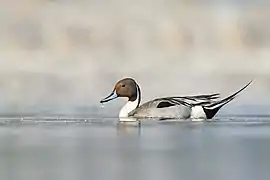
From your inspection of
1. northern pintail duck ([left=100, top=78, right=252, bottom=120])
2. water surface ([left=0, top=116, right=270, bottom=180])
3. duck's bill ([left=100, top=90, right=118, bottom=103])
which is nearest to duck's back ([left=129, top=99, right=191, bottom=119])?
northern pintail duck ([left=100, top=78, right=252, bottom=120])

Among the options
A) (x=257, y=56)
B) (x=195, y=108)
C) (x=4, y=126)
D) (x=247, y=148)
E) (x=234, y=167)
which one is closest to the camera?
(x=234, y=167)

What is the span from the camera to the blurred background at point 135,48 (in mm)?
3287

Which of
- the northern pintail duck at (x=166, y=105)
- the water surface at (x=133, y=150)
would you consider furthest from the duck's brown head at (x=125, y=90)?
the water surface at (x=133, y=150)

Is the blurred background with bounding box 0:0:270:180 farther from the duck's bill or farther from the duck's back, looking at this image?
the duck's back

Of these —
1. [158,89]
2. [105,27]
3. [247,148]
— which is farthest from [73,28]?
[247,148]

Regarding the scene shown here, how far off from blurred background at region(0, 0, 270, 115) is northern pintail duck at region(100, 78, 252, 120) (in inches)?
4.0

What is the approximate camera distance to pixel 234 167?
152cm

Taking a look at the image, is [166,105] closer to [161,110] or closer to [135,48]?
[161,110]

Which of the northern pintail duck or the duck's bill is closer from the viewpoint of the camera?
the northern pintail duck

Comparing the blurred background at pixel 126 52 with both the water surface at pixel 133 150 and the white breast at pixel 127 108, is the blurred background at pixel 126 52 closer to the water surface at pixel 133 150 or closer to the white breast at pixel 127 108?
the white breast at pixel 127 108

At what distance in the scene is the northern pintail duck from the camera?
10.2 ft

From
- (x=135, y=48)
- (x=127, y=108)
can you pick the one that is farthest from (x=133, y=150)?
(x=135, y=48)

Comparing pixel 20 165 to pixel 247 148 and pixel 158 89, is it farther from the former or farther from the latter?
pixel 158 89

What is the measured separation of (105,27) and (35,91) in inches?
16.8
